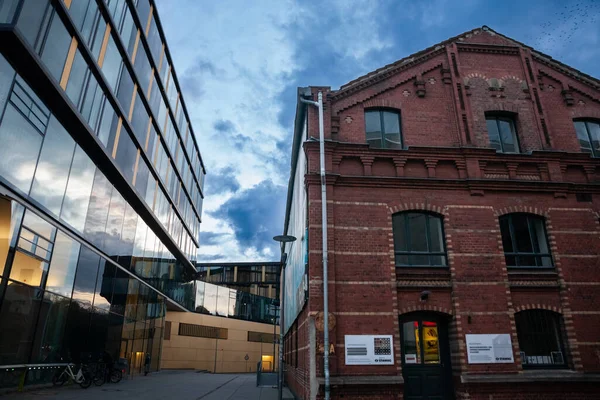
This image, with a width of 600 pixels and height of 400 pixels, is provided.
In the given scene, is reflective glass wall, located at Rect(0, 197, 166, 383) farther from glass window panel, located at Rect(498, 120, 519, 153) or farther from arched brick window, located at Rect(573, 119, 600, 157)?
arched brick window, located at Rect(573, 119, 600, 157)

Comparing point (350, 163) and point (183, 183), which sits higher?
point (183, 183)

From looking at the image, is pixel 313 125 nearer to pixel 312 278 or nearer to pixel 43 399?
pixel 312 278

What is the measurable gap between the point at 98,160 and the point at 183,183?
17097 mm

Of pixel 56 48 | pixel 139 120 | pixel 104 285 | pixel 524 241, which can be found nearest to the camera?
pixel 524 241

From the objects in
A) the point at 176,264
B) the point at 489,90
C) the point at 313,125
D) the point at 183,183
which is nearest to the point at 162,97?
the point at 183,183

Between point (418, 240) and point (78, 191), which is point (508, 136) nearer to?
point (418, 240)

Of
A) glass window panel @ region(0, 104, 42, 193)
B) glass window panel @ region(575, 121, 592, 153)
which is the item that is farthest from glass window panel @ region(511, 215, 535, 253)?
glass window panel @ region(0, 104, 42, 193)

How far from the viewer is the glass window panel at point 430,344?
1151 cm

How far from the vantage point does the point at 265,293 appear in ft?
221

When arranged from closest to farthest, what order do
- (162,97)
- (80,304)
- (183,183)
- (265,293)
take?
(80,304), (162,97), (183,183), (265,293)

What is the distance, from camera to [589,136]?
1441 centimetres

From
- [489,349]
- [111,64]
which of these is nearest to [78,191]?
[111,64]

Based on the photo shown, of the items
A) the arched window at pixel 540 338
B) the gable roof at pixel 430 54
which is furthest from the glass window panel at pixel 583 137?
the arched window at pixel 540 338

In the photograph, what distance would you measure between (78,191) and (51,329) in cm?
581
